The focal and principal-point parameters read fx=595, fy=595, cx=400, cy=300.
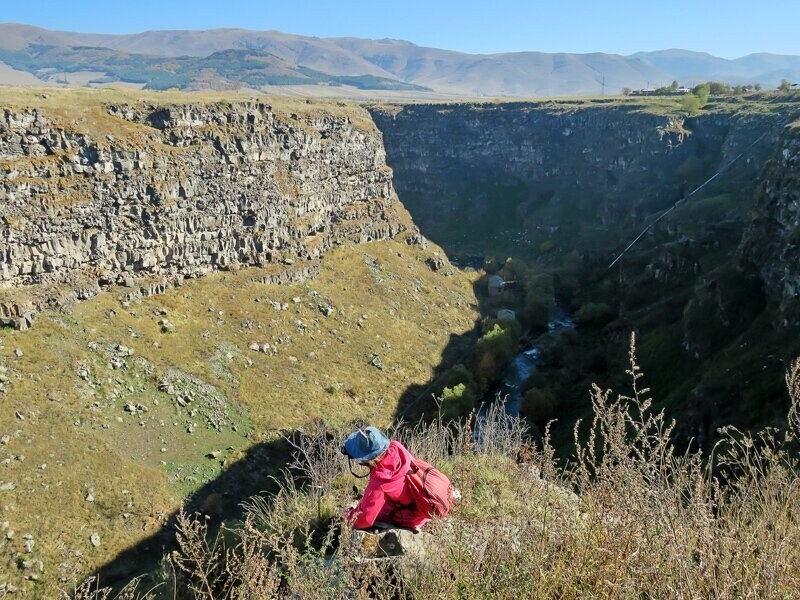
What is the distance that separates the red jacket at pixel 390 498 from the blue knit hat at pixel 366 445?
19cm

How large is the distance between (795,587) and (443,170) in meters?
119

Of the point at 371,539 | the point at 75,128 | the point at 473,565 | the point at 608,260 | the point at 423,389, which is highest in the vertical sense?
the point at 75,128

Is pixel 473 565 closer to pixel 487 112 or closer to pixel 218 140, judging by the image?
pixel 218 140

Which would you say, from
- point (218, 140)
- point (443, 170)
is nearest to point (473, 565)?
point (218, 140)

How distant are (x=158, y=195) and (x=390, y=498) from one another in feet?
145

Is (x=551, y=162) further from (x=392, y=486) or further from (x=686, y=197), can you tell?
(x=392, y=486)

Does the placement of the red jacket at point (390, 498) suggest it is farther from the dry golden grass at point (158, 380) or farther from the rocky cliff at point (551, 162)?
the rocky cliff at point (551, 162)

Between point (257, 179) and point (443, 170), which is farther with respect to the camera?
point (443, 170)

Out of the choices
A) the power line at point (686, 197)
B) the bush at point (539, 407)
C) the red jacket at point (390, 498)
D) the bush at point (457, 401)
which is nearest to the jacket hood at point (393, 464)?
the red jacket at point (390, 498)

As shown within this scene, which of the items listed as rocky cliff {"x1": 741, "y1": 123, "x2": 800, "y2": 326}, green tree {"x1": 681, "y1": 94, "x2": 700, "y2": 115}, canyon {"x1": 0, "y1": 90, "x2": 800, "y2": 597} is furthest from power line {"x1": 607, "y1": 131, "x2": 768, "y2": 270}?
rocky cliff {"x1": 741, "y1": 123, "x2": 800, "y2": 326}

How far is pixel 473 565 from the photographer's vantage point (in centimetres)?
587

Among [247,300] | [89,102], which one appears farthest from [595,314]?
[89,102]

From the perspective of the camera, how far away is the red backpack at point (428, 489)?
27.8 ft

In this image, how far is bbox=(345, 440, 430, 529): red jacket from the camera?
8.77 metres
